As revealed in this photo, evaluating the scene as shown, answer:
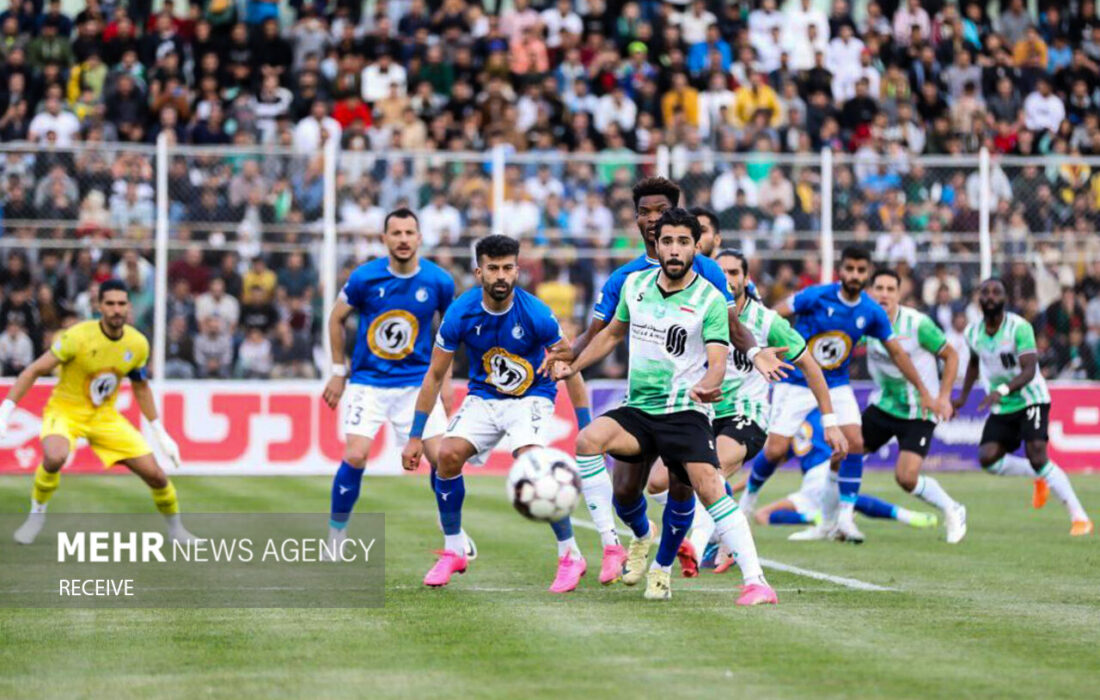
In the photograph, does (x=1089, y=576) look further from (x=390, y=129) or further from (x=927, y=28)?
(x=927, y=28)

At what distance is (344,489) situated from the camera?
42.1 feet

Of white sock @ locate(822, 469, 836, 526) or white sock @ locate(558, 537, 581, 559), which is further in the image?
white sock @ locate(822, 469, 836, 526)

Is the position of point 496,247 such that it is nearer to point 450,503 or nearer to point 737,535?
point 450,503

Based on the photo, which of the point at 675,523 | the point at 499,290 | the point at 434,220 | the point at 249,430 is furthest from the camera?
the point at 249,430

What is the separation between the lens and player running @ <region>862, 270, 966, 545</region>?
15.2 metres

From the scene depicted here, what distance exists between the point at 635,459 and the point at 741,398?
103 inches

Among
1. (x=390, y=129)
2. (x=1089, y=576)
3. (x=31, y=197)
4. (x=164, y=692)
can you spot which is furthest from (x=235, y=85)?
(x=164, y=692)

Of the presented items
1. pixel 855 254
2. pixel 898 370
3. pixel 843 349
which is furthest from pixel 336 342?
pixel 898 370

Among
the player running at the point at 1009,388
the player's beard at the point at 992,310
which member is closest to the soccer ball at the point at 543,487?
the player running at the point at 1009,388

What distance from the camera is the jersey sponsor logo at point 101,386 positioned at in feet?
46.0

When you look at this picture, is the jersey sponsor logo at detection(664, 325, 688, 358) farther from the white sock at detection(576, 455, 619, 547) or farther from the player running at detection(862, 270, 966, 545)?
the player running at detection(862, 270, 966, 545)

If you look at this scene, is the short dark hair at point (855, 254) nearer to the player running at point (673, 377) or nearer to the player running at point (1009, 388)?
the player running at point (1009, 388)

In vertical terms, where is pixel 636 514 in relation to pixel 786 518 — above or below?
above

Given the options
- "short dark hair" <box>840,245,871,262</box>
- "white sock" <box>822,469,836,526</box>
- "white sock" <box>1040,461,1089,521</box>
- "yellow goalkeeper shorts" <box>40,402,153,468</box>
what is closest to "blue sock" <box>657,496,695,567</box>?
"short dark hair" <box>840,245,871,262</box>
